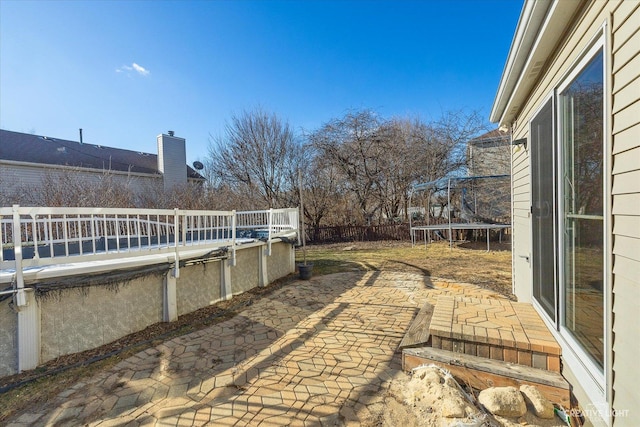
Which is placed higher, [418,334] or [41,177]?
[41,177]

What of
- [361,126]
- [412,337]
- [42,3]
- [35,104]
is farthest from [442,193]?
[35,104]

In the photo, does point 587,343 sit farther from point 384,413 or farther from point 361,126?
point 361,126

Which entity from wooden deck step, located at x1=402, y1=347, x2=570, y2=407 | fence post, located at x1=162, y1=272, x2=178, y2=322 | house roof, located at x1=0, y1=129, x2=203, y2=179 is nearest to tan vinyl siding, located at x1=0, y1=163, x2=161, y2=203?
house roof, located at x1=0, y1=129, x2=203, y2=179

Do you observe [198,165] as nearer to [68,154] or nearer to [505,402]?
[68,154]

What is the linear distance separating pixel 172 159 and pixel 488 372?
53.5 feet

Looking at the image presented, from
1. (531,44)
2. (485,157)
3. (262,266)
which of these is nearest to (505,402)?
(531,44)

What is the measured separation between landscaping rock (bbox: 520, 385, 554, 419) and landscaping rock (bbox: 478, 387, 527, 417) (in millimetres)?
67

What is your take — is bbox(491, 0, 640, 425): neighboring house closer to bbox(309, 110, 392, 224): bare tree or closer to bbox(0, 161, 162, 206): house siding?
bbox(0, 161, 162, 206): house siding

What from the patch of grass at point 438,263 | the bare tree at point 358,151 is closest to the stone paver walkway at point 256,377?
the patch of grass at point 438,263

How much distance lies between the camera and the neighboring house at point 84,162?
1026 centimetres

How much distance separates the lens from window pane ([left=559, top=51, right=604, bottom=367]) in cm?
172

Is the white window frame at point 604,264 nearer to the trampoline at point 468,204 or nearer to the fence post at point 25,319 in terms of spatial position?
the fence post at point 25,319

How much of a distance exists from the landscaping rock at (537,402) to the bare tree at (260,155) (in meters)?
12.7

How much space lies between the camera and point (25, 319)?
8.76ft
